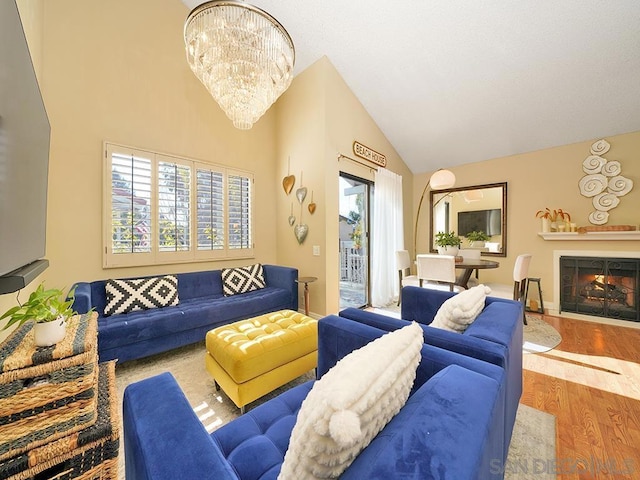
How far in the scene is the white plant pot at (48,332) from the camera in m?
1.03

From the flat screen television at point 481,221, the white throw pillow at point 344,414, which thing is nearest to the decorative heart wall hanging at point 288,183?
the flat screen television at point 481,221

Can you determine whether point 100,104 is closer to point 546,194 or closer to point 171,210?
point 171,210

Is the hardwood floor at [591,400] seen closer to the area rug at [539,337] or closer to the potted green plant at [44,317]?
the area rug at [539,337]

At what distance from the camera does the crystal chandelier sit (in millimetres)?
1597

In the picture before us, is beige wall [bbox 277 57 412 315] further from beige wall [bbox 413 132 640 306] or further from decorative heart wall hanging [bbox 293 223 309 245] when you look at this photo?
beige wall [bbox 413 132 640 306]

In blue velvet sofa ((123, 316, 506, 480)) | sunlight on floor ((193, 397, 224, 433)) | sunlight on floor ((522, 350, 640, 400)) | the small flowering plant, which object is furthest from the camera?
the small flowering plant

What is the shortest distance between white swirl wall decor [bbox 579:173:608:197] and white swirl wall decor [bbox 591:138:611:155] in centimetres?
30

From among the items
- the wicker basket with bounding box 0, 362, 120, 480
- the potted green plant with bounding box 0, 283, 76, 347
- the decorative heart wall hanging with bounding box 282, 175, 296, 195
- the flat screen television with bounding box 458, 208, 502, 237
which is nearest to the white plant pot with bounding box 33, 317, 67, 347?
the potted green plant with bounding box 0, 283, 76, 347

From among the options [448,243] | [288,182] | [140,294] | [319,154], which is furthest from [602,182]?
[140,294]

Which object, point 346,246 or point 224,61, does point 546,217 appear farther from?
point 224,61

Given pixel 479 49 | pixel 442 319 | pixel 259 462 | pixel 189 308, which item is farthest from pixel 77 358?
pixel 479 49

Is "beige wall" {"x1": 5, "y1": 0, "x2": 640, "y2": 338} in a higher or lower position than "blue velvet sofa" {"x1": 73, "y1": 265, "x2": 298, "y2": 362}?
higher

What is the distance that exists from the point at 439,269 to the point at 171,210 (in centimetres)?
318

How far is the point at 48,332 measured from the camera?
1.04 meters
